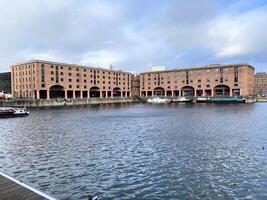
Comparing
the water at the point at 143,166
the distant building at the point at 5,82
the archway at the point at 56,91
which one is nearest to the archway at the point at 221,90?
the archway at the point at 56,91

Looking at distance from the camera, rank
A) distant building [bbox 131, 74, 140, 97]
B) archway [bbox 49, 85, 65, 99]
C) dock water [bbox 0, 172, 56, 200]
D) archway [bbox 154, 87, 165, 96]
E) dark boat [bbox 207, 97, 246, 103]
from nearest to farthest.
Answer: dock water [bbox 0, 172, 56, 200], dark boat [bbox 207, 97, 246, 103], archway [bbox 49, 85, 65, 99], archway [bbox 154, 87, 165, 96], distant building [bbox 131, 74, 140, 97]

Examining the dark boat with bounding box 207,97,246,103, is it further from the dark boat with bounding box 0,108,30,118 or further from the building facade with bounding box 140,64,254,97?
the dark boat with bounding box 0,108,30,118

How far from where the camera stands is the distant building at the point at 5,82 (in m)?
160

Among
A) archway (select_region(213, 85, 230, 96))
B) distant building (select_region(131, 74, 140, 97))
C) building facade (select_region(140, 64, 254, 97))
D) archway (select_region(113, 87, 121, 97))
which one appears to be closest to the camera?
building facade (select_region(140, 64, 254, 97))

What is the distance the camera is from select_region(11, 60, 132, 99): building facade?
370 ft

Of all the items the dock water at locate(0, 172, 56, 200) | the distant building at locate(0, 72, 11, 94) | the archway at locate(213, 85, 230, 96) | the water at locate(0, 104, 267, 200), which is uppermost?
the distant building at locate(0, 72, 11, 94)

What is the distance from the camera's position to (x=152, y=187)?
13.0 m

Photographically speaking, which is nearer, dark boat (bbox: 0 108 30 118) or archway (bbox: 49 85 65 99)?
dark boat (bbox: 0 108 30 118)

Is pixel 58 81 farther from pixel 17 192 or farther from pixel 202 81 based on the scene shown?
pixel 17 192

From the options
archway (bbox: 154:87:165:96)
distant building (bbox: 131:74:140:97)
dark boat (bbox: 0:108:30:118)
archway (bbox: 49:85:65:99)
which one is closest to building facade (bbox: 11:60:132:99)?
archway (bbox: 49:85:65:99)

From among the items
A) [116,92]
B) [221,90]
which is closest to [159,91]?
[116,92]

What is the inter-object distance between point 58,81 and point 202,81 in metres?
80.1

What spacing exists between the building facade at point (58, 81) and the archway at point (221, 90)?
201 ft

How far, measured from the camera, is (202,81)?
5615 inches
